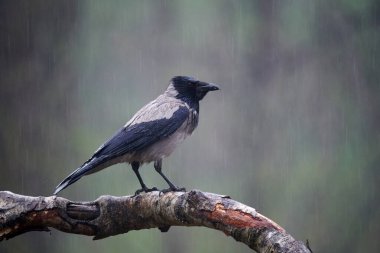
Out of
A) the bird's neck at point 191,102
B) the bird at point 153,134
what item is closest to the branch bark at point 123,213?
the bird at point 153,134

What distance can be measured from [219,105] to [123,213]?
6.42 m

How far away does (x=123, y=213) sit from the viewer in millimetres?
4121

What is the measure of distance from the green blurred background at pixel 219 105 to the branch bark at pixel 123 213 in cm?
437

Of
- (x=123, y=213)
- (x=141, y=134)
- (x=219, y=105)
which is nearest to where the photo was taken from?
(x=123, y=213)

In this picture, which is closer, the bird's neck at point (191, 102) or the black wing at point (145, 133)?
the black wing at point (145, 133)

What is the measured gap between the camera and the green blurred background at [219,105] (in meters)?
8.76

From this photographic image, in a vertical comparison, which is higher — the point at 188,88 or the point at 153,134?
the point at 188,88

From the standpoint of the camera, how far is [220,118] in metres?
10.1

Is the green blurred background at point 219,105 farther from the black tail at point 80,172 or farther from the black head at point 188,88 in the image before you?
the black tail at point 80,172

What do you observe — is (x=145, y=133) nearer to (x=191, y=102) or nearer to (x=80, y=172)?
(x=191, y=102)

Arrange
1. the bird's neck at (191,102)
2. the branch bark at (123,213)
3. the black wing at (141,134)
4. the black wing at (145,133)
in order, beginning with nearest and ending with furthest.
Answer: the branch bark at (123,213), the black wing at (141,134), the black wing at (145,133), the bird's neck at (191,102)

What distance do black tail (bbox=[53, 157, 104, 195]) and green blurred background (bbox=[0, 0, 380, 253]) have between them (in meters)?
3.93

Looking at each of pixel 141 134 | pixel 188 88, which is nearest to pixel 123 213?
pixel 141 134

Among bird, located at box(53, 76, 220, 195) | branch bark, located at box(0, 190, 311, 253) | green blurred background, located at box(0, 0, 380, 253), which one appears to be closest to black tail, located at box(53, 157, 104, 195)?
bird, located at box(53, 76, 220, 195)
